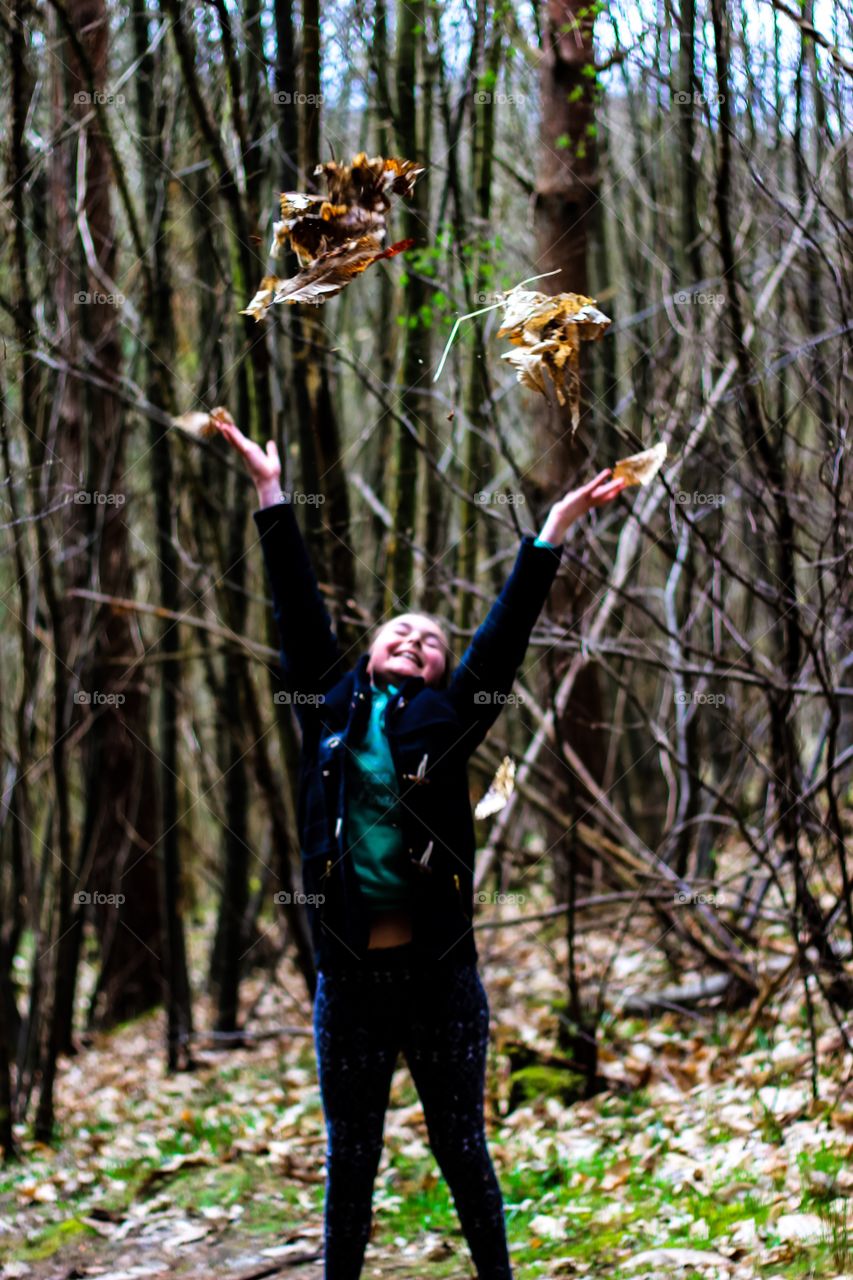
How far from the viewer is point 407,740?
2840mm

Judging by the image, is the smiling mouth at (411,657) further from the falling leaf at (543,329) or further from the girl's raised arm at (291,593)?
the falling leaf at (543,329)

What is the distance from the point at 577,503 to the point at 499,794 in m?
0.80

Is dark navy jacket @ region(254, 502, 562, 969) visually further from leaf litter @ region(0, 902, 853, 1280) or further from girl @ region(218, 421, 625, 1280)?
leaf litter @ region(0, 902, 853, 1280)

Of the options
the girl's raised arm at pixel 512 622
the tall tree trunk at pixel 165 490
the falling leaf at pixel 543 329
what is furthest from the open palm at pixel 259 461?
the tall tree trunk at pixel 165 490

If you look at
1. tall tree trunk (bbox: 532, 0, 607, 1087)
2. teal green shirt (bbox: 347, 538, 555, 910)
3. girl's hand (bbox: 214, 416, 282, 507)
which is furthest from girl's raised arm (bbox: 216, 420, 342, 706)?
tall tree trunk (bbox: 532, 0, 607, 1087)

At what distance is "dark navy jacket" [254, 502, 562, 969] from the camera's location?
2736 mm

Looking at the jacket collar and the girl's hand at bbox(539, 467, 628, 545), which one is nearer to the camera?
the girl's hand at bbox(539, 467, 628, 545)

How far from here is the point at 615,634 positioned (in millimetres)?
6195

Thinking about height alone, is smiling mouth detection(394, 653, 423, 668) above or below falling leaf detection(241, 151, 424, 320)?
below

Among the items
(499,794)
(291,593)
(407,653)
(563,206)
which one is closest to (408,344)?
(563,206)

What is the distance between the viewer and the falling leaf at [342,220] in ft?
8.13

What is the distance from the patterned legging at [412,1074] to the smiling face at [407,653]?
0.67 m

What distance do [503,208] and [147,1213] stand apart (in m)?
6.06

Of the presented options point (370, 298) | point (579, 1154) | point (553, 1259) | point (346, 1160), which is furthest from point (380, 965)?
point (370, 298)
